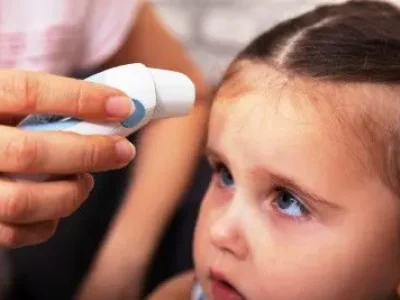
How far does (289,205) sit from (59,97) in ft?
0.70

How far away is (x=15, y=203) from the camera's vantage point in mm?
Result: 489

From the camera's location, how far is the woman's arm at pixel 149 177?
77 centimetres

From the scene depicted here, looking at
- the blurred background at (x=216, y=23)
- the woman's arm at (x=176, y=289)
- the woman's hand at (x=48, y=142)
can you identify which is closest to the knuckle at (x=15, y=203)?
the woman's hand at (x=48, y=142)

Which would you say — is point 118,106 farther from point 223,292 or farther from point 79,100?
point 223,292

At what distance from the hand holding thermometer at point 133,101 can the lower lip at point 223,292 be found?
0.17 metres

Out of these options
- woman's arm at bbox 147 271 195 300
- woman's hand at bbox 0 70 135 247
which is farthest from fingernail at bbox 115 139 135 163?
woman's arm at bbox 147 271 195 300

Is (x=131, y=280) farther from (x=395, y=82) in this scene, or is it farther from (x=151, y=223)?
(x=395, y=82)

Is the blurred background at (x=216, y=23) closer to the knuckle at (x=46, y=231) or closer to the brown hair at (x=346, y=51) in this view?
the brown hair at (x=346, y=51)

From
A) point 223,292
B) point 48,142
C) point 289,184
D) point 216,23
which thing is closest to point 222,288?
point 223,292

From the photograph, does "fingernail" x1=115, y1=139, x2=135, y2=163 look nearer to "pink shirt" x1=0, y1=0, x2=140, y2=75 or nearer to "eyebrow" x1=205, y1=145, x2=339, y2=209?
"eyebrow" x1=205, y1=145, x2=339, y2=209

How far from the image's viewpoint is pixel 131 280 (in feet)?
2.52

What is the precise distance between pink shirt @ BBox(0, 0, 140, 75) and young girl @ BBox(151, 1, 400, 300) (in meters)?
0.26

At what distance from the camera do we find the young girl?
55 cm

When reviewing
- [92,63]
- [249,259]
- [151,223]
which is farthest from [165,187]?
[249,259]
